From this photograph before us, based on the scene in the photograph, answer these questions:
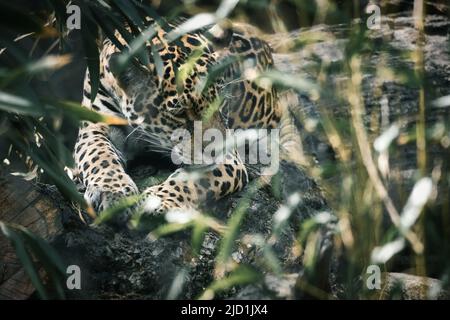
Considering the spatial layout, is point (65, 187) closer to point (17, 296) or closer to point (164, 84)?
point (17, 296)

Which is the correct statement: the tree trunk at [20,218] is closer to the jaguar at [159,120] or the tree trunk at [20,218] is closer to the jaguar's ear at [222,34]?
the jaguar at [159,120]

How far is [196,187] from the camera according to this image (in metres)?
5.08

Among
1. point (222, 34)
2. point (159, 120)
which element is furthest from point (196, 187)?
point (222, 34)

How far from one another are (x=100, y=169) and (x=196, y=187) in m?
0.67

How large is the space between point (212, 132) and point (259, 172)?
0.86 metres

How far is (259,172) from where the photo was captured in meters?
5.86

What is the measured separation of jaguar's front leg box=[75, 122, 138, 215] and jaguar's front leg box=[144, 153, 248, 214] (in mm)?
195

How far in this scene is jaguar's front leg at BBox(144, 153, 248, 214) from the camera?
4.70 meters

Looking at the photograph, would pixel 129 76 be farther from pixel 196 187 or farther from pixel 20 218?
pixel 20 218

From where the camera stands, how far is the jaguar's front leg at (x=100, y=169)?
4.73 meters

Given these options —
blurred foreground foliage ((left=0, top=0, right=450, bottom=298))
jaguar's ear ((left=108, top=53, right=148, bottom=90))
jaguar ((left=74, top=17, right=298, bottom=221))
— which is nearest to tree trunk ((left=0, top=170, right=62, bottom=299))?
blurred foreground foliage ((left=0, top=0, right=450, bottom=298))

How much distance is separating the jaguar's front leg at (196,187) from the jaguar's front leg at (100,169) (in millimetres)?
195

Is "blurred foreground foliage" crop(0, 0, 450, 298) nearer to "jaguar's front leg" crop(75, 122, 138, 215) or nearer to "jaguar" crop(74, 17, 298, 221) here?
"jaguar's front leg" crop(75, 122, 138, 215)

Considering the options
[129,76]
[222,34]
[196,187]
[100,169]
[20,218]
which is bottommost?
[20,218]
